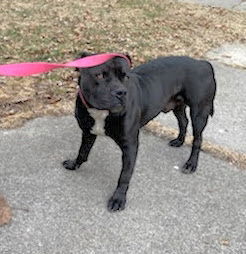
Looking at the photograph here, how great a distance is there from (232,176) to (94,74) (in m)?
1.55

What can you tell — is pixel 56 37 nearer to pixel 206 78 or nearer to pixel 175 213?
pixel 206 78

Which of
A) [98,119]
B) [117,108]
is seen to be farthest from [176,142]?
[117,108]

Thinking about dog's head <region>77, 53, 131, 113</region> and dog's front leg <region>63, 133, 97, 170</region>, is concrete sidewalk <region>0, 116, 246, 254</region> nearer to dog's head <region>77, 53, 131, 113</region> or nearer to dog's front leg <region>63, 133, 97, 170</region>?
dog's front leg <region>63, 133, 97, 170</region>

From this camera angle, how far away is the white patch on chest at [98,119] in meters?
3.33

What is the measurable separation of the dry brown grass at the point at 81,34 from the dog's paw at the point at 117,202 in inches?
54.1

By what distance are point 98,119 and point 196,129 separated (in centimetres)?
96

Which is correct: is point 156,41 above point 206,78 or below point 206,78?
below

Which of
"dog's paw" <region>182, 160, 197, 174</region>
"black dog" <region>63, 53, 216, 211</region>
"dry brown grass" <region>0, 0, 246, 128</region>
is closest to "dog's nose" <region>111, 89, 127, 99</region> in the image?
"black dog" <region>63, 53, 216, 211</region>

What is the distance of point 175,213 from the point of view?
3.58 metres

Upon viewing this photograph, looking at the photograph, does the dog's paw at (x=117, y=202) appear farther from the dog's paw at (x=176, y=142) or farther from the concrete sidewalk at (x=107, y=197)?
the dog's paw at (x=176, y=142)

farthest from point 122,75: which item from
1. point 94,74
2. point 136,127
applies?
point 136,127

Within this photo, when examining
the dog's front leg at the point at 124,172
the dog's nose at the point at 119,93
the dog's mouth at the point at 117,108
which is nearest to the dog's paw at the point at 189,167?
the dog's front leg at the point at 124,172

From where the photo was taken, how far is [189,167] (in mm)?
4074

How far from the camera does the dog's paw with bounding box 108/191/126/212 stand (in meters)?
3.53
